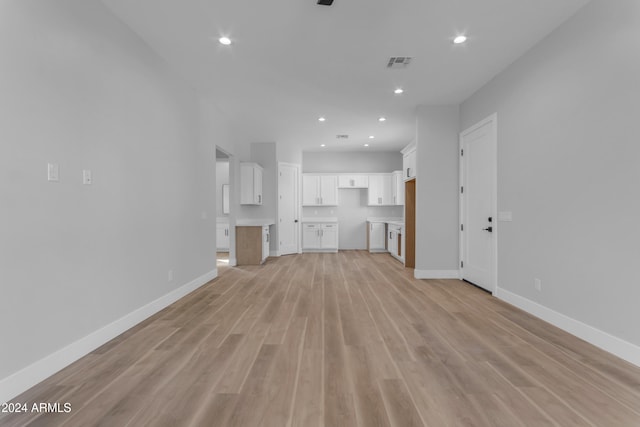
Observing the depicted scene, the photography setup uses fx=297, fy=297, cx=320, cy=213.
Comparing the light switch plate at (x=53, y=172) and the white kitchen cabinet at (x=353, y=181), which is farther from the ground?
the white kitchen cabinet at (x=353, y=181)

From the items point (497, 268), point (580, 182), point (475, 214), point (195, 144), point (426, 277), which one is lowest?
point (426, 277)

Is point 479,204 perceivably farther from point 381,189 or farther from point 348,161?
point 348,161

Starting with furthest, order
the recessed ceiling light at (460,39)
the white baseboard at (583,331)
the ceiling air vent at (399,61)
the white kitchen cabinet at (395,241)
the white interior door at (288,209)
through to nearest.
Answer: the white interior door at (288,209) < the white kitchen cabinet at (395,241) < the ceiling air vent at (399,61) < the recessed ceiling light at (460,39) < the white baseboard at (583,331)

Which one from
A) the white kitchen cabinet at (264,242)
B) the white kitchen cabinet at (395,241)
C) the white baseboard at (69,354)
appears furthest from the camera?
the white kitchen cabinet at (395,241)

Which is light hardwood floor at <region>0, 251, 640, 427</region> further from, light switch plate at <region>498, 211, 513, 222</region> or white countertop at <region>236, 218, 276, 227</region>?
white countertop at <region>236, 218, 276, 227</region>

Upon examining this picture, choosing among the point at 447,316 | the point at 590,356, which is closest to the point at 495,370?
the point at 590,356

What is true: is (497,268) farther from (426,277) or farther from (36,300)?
(36,300)

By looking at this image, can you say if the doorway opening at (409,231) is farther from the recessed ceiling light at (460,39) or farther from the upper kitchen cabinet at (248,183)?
the upper kitchen cabinet at (248,183)

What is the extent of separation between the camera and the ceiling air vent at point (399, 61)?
360cm

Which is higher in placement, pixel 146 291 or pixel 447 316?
pixel 146 291

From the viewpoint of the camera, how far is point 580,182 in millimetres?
2699

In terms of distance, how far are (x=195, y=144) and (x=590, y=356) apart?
4.96m

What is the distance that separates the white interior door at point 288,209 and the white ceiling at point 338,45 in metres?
2.84

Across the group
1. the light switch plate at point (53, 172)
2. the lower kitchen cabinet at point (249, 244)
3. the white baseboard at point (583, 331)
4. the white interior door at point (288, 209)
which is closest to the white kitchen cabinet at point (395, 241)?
the white interior door at point (288, 209)
